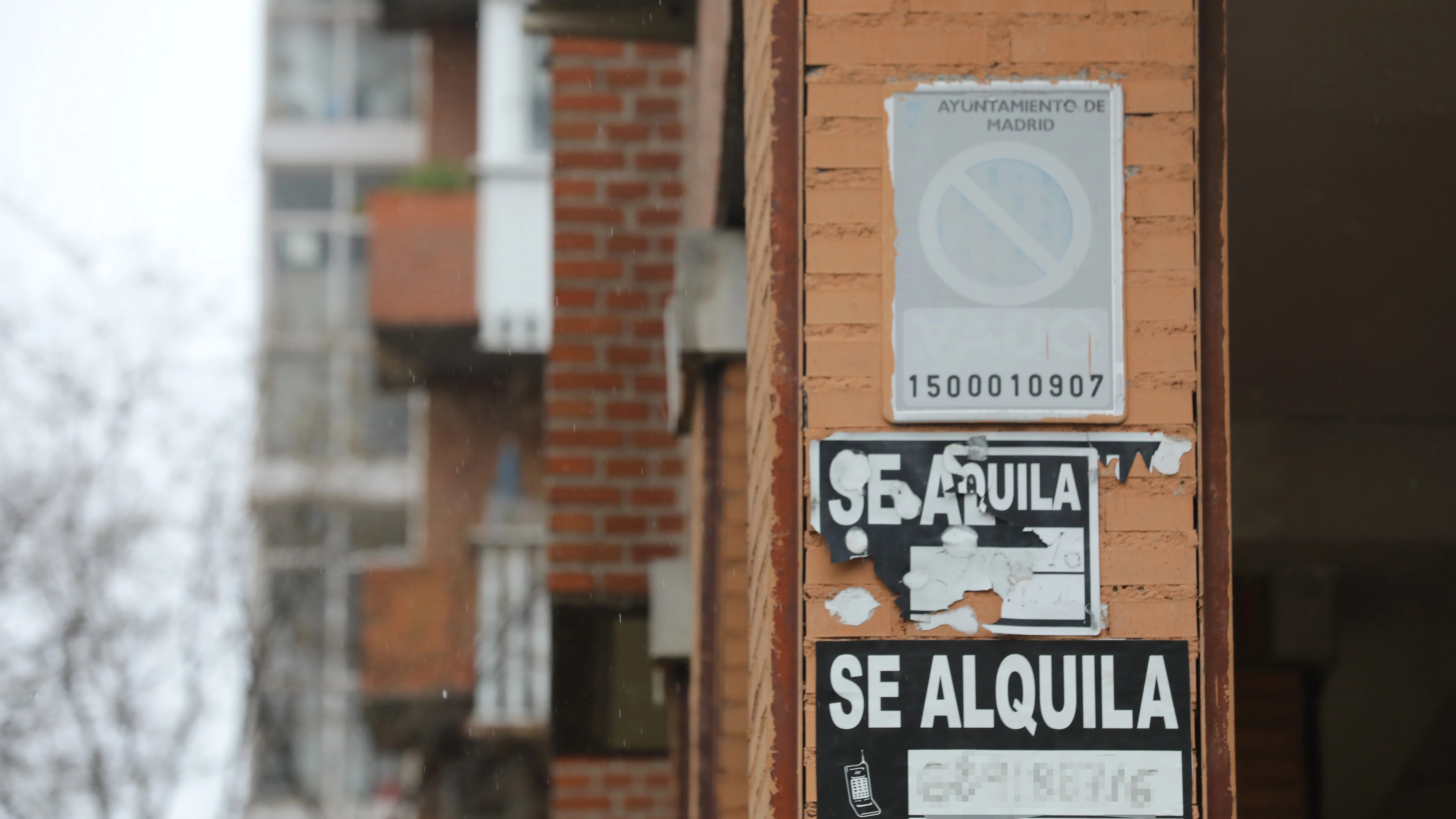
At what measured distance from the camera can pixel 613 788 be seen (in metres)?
5.68

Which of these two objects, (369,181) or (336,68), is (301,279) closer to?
(369,181)

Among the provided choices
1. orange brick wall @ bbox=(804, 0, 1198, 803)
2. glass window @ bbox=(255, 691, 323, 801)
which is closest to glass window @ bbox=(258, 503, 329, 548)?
glass window @ bbox=(255, 691, 323, 801)

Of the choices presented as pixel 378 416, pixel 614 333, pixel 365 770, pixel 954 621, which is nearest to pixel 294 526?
pixel 378 416

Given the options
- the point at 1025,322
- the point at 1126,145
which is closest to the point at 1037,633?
the point at 1025,322

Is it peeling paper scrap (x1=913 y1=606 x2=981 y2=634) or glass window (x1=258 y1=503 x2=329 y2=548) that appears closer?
peeling paper scrap (x1=913 y1=606 x2=981 y2=634)

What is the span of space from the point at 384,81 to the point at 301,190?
6.25ft

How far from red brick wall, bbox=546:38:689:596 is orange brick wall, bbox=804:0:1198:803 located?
3254 millimetres

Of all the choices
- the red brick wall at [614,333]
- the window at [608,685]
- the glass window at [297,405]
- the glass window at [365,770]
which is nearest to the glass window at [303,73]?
the glass window at [297,405]

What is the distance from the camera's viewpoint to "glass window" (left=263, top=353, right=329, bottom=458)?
1673 centimetres

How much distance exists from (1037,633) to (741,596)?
1.52m

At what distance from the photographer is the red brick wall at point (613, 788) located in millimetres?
5629

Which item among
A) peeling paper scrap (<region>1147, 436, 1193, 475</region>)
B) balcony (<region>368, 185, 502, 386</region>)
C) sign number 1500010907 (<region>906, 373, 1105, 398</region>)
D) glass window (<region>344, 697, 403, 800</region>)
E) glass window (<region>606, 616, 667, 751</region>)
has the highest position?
balcony (<region>368, 185, 502, 386</region>)

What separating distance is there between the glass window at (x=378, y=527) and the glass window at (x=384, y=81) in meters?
5.63

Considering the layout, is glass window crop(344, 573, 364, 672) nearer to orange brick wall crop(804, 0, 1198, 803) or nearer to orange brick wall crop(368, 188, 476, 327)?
orange brick wall crop(368, 188, 476, 327)
